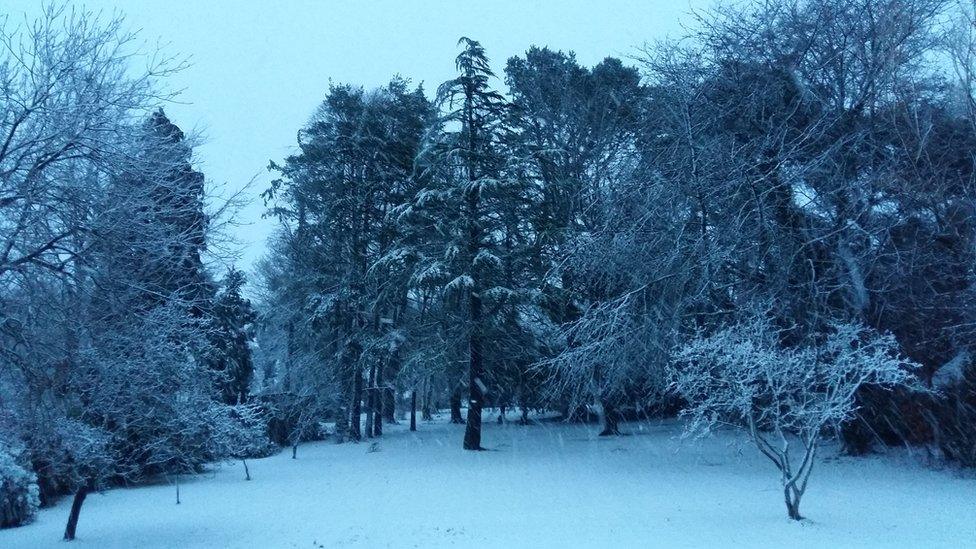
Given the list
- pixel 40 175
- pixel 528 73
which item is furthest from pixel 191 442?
pixel 528 73

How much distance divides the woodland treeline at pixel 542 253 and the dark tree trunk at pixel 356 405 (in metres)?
0.31

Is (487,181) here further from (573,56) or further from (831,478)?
(831,478)

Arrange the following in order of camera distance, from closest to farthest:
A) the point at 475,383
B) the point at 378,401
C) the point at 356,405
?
the point at 475,383, the point at 356,405, the point at 378,401

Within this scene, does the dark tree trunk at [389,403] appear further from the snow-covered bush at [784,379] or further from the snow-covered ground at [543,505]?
the snow-covered bush at [784,379]

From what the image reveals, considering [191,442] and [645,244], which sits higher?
[645,244]

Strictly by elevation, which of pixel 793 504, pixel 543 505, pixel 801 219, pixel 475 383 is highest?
pixel 801 219

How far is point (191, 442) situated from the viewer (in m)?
14.6

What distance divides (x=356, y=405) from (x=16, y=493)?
15843 mm

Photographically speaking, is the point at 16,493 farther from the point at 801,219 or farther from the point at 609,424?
the point at 609,424

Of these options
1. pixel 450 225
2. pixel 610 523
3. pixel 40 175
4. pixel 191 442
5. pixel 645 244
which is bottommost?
pixel 610 523

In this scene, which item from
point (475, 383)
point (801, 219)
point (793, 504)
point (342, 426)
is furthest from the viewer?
point (342, 426)

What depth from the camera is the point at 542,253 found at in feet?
79.1

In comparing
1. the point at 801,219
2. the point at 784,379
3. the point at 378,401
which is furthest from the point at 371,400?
the point at 784,379

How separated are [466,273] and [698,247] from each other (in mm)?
8733
